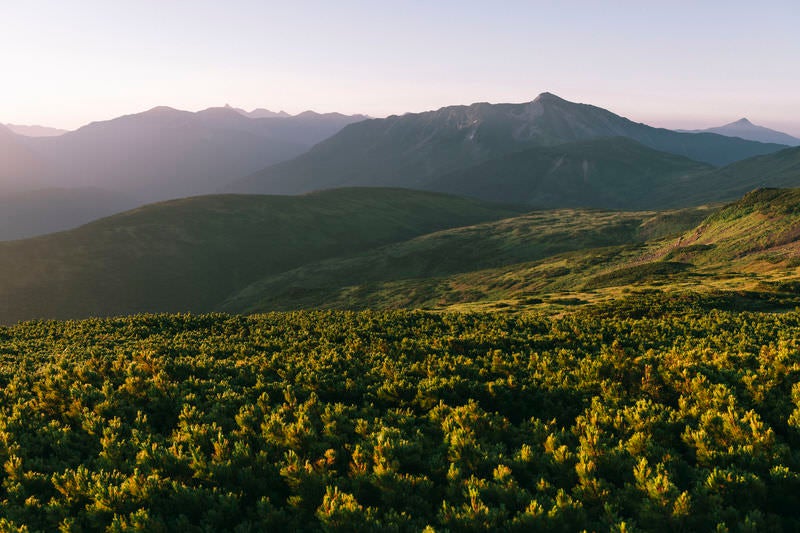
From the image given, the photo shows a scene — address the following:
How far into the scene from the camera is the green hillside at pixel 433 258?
112625 millimetres

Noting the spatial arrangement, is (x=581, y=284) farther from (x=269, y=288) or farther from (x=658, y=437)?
(x=269, y=288)

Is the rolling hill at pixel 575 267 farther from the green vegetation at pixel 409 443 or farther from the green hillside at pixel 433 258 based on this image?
the green vegetation at pixel 409 443

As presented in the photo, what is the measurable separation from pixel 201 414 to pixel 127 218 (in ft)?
685

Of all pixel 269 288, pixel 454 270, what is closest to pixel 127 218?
pixel 269 288

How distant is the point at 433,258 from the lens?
150625 millimetres

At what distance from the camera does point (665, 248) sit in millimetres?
92750

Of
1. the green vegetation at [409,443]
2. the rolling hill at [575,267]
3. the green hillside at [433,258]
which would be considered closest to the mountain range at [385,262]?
the rolling hill at [575,267]

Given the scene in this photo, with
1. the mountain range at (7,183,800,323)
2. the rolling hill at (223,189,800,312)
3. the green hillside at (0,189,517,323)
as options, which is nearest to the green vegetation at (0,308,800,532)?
the rolling hill at (223,189,800,312)

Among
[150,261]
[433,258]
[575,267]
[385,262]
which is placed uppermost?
[150,261]

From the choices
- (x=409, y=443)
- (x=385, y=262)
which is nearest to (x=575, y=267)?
(x=385, y=262)

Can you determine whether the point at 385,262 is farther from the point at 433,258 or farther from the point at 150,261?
the point at 150,261

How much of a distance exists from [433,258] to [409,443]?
139 metres

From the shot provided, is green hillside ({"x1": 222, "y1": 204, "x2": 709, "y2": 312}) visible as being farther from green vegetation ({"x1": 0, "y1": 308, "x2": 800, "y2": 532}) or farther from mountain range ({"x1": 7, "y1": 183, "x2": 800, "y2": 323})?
green vegetation ({"x1": 0, "y1": 308, "x2": 800, "y2": 532})

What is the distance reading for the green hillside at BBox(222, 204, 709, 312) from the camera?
112625mm
